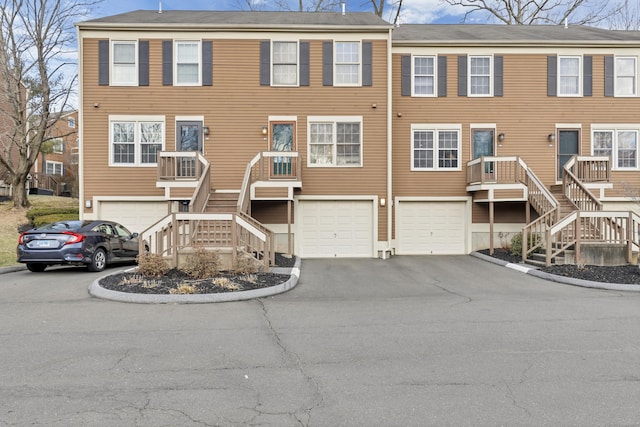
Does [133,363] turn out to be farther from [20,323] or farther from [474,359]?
[474,359]

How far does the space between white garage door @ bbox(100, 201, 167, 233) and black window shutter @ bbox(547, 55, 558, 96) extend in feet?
48.6

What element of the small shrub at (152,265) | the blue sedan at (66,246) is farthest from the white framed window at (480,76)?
the blue sedan at (66,246)

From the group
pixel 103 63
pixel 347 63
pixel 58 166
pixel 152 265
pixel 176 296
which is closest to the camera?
pixel 176 296

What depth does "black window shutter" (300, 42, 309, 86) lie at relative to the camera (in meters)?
15.2

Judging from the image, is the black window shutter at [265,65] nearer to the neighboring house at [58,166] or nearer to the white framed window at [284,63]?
the white framed window at [284,63]

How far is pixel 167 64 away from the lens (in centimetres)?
1501

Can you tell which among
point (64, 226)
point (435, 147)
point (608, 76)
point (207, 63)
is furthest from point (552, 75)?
point (64, 226)

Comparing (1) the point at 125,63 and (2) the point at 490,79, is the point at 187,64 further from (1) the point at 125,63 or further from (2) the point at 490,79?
(2) the point at 490,79

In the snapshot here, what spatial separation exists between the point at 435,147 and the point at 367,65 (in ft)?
12.8

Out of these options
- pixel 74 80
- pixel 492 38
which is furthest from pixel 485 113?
pixel 74 80

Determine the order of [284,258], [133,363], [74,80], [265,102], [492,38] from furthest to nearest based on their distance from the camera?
[74,80] < [492,38] < [265,102] < [284,258] < [133,363]

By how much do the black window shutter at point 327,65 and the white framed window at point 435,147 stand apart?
11.7 feet

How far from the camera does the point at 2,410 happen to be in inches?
134

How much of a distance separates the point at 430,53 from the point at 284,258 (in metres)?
9.39
